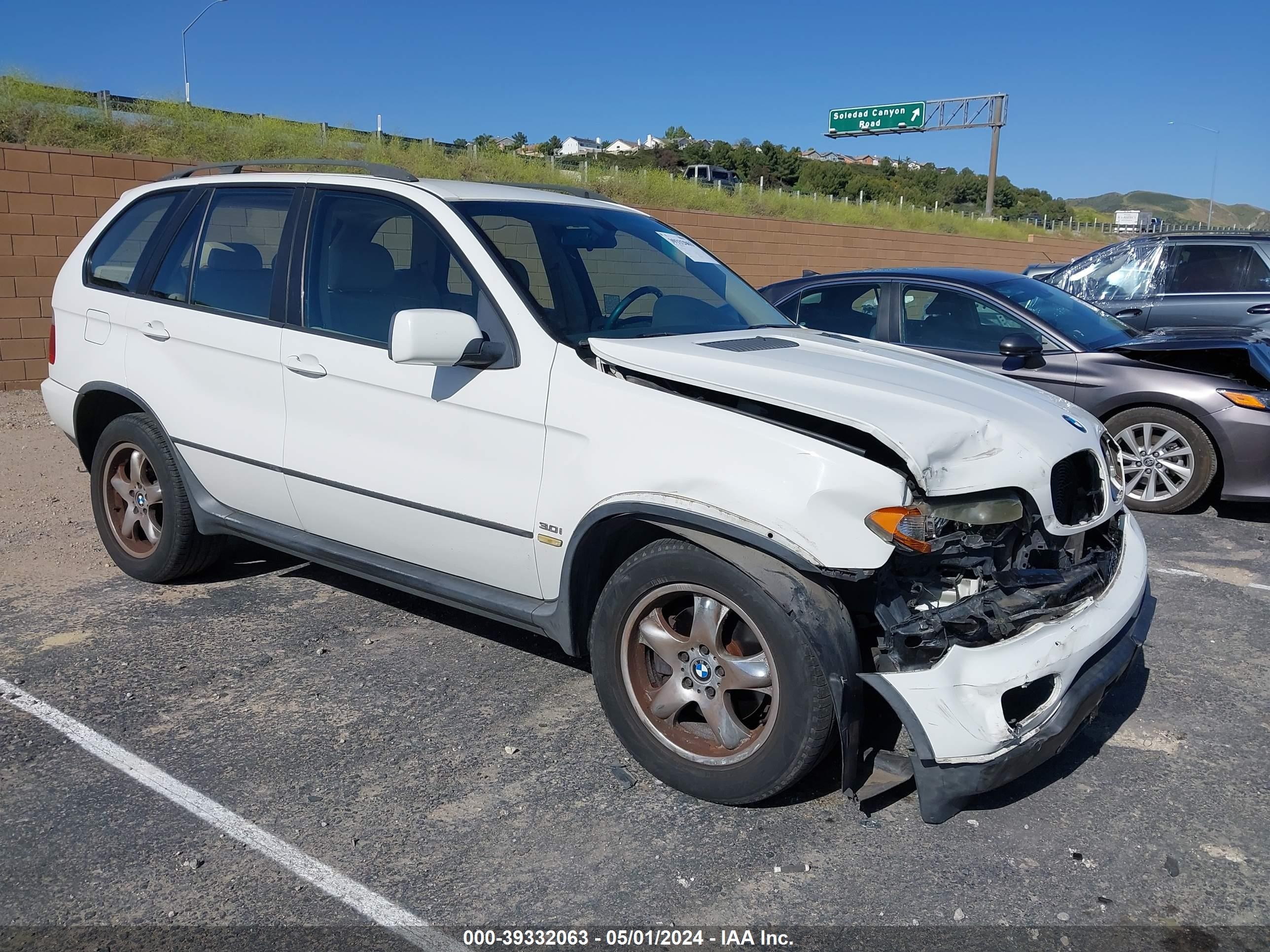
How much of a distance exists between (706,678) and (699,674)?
0.08ft

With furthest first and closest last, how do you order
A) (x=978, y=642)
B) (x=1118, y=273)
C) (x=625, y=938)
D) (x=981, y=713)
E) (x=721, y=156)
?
(x=721, y=156) → (x=1118, y=273) → (x=978, y=642) → (x=981, y=713) → (x=625, y=938)

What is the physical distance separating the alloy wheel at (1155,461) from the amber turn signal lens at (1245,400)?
37 cm

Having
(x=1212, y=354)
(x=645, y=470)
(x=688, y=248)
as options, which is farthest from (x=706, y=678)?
(x=1212, y=354)

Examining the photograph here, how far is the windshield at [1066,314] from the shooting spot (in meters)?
7.20

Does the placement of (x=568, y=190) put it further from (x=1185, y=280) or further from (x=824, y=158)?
(x=824, y=158)

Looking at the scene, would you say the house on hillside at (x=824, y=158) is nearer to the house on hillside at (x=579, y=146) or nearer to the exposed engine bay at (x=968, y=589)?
the house on hillside at (x=579, y=146)

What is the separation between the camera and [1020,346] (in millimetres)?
6590

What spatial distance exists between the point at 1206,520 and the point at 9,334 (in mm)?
10332

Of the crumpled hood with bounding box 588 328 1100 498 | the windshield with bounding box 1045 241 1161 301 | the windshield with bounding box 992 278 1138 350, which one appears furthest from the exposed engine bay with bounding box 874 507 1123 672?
the windshield with bounding box 1045 241 1161 301

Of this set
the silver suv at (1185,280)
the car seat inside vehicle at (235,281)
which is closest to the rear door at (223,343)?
the car seat inside vehicle at (235,281)

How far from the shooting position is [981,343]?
7223 mm

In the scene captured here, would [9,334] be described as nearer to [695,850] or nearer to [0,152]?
[0,152]

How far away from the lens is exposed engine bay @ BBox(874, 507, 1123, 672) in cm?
290

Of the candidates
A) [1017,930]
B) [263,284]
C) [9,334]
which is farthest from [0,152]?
[1017,930]
